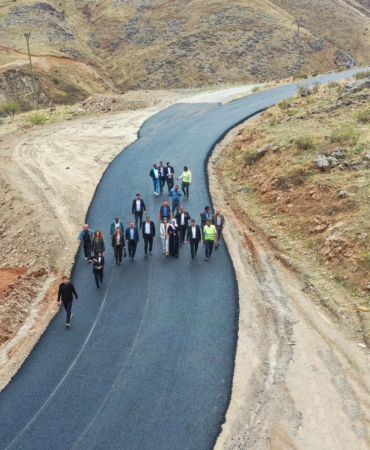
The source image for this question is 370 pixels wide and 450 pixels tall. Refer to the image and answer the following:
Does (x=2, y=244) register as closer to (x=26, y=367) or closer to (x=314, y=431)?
(x=26, y=367)

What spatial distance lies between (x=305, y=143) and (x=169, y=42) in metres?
43.1

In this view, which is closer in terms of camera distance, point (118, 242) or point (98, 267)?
point (98, 267)

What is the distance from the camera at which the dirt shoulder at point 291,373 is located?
334 inches

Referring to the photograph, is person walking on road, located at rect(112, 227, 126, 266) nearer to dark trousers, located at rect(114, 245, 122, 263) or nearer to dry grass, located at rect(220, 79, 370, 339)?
dark trousers, located at rect(114, 245, 122, 263)

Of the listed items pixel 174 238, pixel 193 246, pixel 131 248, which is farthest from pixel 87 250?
pixel 193 246

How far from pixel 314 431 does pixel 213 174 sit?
14.2 meters

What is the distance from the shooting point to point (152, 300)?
40.7ft

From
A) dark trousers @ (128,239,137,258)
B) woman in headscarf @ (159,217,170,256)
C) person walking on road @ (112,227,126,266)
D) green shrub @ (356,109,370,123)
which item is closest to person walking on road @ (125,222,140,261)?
dark trousers @ (128,239,137,258)

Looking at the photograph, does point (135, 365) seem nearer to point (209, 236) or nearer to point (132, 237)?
point (132, 237)

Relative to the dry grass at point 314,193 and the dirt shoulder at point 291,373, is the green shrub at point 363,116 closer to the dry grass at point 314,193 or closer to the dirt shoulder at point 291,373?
the dry grass at point 314,193

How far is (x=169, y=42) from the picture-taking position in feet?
188

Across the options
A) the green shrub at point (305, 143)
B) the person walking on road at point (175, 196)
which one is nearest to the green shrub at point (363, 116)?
the green shrub at point (305, 143)

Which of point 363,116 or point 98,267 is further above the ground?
point 363,116

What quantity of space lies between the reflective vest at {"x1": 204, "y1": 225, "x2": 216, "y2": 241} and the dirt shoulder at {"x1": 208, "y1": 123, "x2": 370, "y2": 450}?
45.0 inches
